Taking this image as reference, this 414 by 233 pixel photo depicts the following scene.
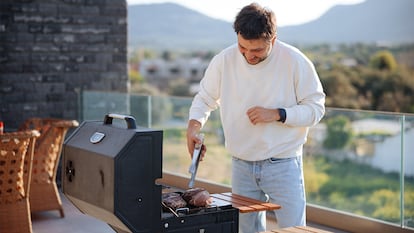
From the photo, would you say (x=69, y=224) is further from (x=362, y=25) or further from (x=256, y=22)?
(x=362, y=25)

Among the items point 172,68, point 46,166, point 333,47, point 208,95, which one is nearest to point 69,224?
point 46,166

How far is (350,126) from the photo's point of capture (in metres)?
6.98

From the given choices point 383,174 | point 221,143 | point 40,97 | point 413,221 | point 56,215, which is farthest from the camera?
point 221,143

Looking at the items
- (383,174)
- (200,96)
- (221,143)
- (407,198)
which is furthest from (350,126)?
(200,96)

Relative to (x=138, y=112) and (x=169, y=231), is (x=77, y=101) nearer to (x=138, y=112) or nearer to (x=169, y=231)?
(x=138, y=112)

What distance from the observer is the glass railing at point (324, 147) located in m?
6.02

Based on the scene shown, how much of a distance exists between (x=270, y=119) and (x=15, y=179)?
87.4 inches

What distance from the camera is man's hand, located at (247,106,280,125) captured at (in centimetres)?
328

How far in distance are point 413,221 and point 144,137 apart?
292 centimetres

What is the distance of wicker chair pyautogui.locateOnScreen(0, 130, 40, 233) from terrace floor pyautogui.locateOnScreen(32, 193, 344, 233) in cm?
47

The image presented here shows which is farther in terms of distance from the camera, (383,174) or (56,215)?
(383,174)

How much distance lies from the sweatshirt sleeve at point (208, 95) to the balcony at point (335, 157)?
76.1 inches

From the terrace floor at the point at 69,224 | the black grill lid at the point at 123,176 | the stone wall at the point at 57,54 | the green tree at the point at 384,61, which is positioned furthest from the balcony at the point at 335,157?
the green tree at the point at 384,61

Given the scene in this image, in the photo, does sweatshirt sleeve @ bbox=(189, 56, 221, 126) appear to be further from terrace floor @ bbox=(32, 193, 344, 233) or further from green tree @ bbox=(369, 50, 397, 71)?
green tree @ bbox=(369, 50, 397, 71)
